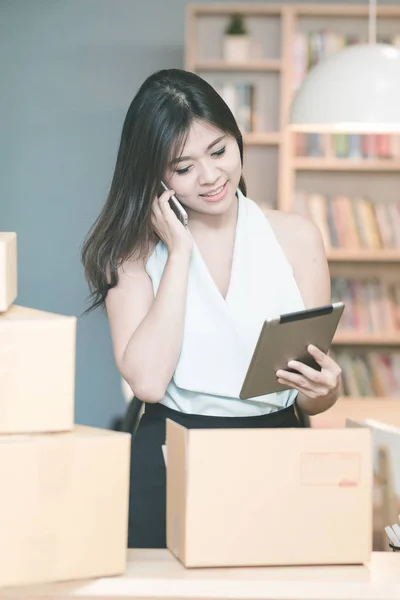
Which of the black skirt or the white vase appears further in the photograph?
the white vase

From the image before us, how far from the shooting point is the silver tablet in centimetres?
153

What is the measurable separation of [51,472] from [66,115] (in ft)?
12.5

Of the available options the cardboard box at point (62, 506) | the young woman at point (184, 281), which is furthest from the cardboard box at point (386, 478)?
the cardboard box at point (62, 506)

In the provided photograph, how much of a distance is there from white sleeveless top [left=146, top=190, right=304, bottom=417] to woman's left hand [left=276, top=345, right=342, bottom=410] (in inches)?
4.6

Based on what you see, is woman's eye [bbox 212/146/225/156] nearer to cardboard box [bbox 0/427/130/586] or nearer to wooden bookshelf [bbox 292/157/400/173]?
cardboard box [bbox 0/427/130/586]

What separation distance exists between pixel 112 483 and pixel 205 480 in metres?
Answer: 0.13

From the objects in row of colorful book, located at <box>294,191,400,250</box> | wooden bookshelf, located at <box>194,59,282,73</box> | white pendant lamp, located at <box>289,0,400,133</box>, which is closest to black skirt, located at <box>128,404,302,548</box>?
white pendant lamp, located at <box>289,0,400,133</box>

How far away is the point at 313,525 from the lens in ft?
4.50

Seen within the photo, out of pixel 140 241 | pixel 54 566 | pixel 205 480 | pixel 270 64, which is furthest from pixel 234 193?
pixel 270 64

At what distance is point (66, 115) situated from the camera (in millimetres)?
4879

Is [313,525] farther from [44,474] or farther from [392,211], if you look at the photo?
[392,211]

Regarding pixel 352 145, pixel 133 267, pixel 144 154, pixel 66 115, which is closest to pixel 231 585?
pixel 133 267

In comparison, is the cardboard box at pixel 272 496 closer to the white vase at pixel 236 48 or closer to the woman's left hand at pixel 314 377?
the woman's left hand at pixel 314 377

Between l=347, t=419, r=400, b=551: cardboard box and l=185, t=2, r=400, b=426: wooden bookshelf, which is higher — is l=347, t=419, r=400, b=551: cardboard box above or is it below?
below
